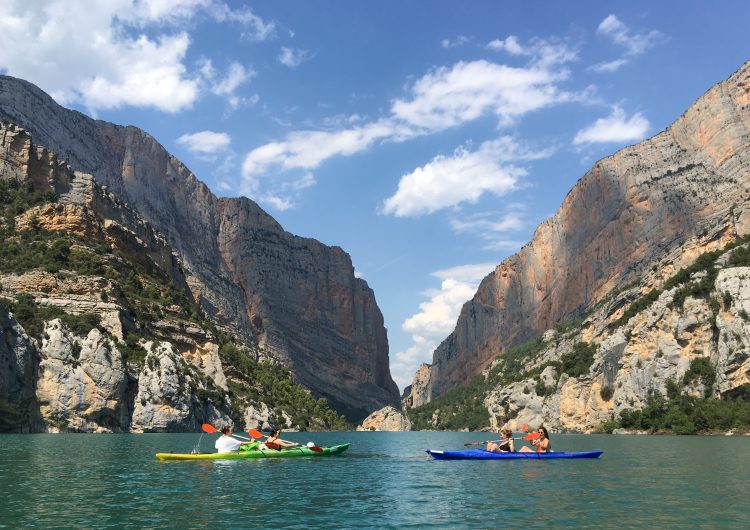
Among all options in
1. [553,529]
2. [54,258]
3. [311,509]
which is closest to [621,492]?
[553,529]

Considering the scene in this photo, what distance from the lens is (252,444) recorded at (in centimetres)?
4888

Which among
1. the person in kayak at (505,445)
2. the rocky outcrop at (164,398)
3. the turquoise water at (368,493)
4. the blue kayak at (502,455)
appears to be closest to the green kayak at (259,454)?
the turquoise water at (368,493)

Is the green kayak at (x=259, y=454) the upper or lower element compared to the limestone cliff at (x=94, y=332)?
lower

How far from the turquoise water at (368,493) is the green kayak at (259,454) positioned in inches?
40.1

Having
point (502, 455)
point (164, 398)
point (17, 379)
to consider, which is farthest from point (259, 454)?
point (164, 398)

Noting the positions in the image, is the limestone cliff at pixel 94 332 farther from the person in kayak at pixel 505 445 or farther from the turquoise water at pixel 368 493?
the person in kayak at pixel 505 445

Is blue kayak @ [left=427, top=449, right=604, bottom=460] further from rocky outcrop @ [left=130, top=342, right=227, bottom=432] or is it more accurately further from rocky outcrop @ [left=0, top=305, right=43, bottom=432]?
rocky outcrop @ [left=130, top=342, right=227, bottom=432]

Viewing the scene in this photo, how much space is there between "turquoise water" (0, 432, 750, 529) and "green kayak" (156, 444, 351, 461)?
1.02 meters

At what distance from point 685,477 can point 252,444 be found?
94.4 ft

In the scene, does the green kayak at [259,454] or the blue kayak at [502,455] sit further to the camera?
the blue kayak at [502,455]

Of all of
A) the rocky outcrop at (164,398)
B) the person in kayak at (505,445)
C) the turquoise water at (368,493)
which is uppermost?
the rocky outcrop at (164,398)

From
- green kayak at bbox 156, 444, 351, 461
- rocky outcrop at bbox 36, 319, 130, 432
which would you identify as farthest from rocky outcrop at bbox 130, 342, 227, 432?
green kayak at bbox 156, 444, 351, 461

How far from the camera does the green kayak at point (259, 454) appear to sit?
44319 mm

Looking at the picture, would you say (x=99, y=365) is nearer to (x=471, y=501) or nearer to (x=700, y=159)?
(x=471, y=501)
